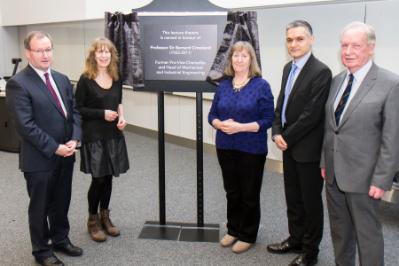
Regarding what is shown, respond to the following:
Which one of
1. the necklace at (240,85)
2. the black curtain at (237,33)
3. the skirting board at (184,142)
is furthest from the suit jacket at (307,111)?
the skirting board at (184,142)

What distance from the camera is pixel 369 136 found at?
2098mm

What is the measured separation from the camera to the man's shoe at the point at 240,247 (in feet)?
9.84

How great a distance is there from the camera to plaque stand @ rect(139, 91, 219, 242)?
3.16 meters

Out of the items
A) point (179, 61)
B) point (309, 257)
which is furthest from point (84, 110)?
point (309, 257)

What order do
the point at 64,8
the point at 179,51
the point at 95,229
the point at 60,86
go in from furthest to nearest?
the point at 64,8 < the point at 95,229 < the point at 179,51 < the point at 60,86

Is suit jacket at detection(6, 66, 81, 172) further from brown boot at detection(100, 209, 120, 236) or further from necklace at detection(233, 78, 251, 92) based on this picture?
necklace at detection(233, 78, 251, 92)

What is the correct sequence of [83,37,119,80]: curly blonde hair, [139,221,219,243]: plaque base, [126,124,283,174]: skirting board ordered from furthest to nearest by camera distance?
[126,124,283,174]: skirting board < [139,221,219,243]: plaque base < [83,37,119,80]: curly blonde hair

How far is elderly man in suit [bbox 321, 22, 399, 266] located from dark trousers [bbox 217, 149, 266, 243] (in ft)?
1.91

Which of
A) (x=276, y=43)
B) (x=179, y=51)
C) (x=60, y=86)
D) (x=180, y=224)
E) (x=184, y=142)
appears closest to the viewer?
(x=60, y=86)

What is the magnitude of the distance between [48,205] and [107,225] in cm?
65

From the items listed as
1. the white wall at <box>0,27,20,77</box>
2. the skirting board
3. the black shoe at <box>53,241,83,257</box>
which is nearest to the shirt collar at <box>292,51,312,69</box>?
the black shoe at <box>53,241,83,257</box>

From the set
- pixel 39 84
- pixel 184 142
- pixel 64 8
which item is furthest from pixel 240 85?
pixel 64 8

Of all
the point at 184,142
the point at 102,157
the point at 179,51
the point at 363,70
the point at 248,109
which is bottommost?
the point at 184,142

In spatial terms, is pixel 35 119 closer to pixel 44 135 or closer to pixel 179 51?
pixel 44 135
